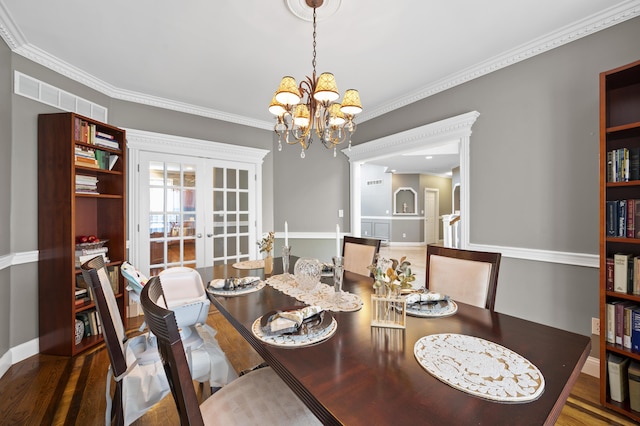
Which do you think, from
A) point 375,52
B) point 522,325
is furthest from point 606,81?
point 522,325

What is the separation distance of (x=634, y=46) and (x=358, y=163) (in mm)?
2825

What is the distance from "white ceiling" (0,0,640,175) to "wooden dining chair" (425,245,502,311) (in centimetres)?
168

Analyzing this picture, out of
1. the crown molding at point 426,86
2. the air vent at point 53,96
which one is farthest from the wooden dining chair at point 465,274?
the air vent at point 53,96

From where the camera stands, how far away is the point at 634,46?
6.30ft

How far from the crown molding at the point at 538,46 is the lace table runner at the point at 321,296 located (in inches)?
99.7

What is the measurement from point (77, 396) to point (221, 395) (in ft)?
4.98

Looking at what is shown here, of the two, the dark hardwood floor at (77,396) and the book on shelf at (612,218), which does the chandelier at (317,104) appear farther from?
the dark hardwood floor at (77,396)

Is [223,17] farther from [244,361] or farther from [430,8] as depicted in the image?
[244,361]

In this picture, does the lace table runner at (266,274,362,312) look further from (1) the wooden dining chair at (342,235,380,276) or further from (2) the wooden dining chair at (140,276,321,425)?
(1) the wooden dining chair at (342,235,380,276)

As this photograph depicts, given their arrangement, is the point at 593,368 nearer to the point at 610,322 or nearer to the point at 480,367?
the point at 610,322

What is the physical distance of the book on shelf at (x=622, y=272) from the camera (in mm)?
1671

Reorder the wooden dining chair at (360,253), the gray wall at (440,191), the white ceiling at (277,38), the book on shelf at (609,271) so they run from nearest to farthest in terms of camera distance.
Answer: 1. the book on shelf at (609,271)
2. the white ceiling at (277,38)
3. the wooden dining chair at (360,253)
4. the gray wall at (440,191)

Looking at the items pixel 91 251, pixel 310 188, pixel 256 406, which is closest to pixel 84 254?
pixel 91 251

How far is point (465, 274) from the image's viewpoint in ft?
5.33
